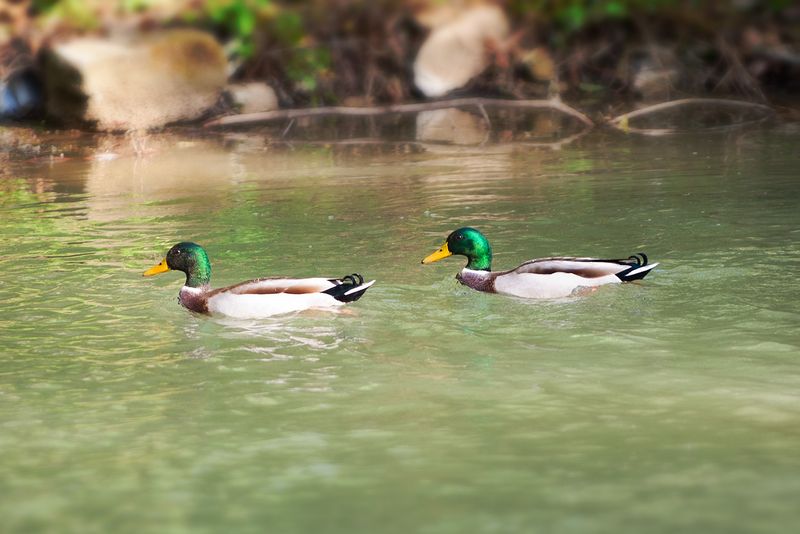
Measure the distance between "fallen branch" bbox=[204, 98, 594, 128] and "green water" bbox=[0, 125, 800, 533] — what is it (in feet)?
26.1

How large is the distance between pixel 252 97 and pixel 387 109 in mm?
2342

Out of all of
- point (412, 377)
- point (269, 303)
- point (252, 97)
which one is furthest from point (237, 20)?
point (412, 377)

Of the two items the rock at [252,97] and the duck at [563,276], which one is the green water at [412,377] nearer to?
the duck at [563,276]

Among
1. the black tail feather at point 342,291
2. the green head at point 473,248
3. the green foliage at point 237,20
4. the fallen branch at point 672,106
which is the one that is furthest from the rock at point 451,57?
the black tail feather at point 342,291

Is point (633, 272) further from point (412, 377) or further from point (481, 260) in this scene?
point (412, 377)

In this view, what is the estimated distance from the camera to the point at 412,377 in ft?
24.3

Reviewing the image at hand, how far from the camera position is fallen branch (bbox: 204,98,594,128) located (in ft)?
71.8

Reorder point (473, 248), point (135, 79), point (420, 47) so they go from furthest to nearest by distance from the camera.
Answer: point (420, 47)
point (135, 79)
point (473, 248)

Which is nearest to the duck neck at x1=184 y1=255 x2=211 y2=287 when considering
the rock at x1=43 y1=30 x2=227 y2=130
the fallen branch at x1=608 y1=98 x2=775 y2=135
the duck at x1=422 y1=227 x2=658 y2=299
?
the duck at x1=422 y1=227 x2=658 y2=299

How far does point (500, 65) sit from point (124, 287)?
1472cm

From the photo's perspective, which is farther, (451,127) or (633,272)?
(451,127)

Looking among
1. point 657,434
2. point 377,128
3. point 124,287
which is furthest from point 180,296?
point 377,128

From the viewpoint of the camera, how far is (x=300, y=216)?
13.4 metres

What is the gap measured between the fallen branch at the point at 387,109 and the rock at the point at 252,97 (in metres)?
0.58
